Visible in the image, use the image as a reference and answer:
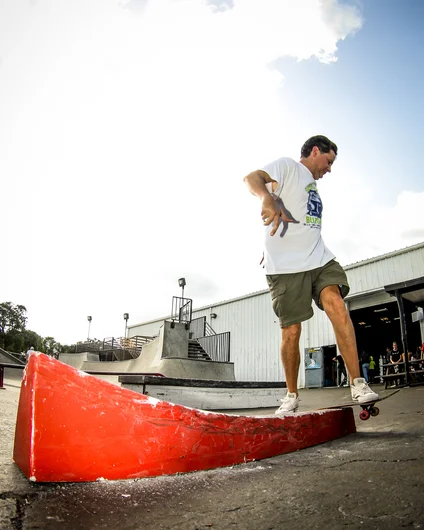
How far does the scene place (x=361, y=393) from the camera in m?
2.18

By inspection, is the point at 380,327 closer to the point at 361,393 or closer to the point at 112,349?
the point at 112,349

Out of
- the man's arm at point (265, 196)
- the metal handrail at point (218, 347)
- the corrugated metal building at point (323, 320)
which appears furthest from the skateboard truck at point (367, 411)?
the metal handrail at point (218, 347)

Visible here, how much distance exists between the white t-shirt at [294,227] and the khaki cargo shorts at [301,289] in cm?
6

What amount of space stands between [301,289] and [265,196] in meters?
0.69

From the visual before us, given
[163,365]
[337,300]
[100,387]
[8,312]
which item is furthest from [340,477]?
[8,312]

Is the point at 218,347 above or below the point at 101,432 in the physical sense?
above

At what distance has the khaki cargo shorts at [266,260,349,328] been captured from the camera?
2.51 meters

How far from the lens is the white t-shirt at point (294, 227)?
2.55 m

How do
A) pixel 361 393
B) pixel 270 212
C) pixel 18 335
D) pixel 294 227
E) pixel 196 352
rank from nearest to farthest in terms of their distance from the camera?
pixel 361 393 → pixel 270 212 → pixel 294 227 → pixel 196 352 → pixel 18 335

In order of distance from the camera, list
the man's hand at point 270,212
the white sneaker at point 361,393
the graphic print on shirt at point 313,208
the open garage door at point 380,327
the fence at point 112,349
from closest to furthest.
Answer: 1. the white sneaker at point 361,393
2. the man's hand at point 270,212
3. the graphic print on shirt at point 313,208
4. the open garage door at point 380,327
5. the fence at point 112,349

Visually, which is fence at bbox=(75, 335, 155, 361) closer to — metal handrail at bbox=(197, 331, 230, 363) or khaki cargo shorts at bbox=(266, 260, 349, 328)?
metal handrail at bbox=(197, 331, 230, 363)

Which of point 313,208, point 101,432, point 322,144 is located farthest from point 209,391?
point 101,432

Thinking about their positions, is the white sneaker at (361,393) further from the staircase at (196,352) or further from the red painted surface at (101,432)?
the staircase at (196,352)

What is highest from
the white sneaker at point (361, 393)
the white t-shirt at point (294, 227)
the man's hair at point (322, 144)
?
Answer: the man's hair at point (322, 144)
